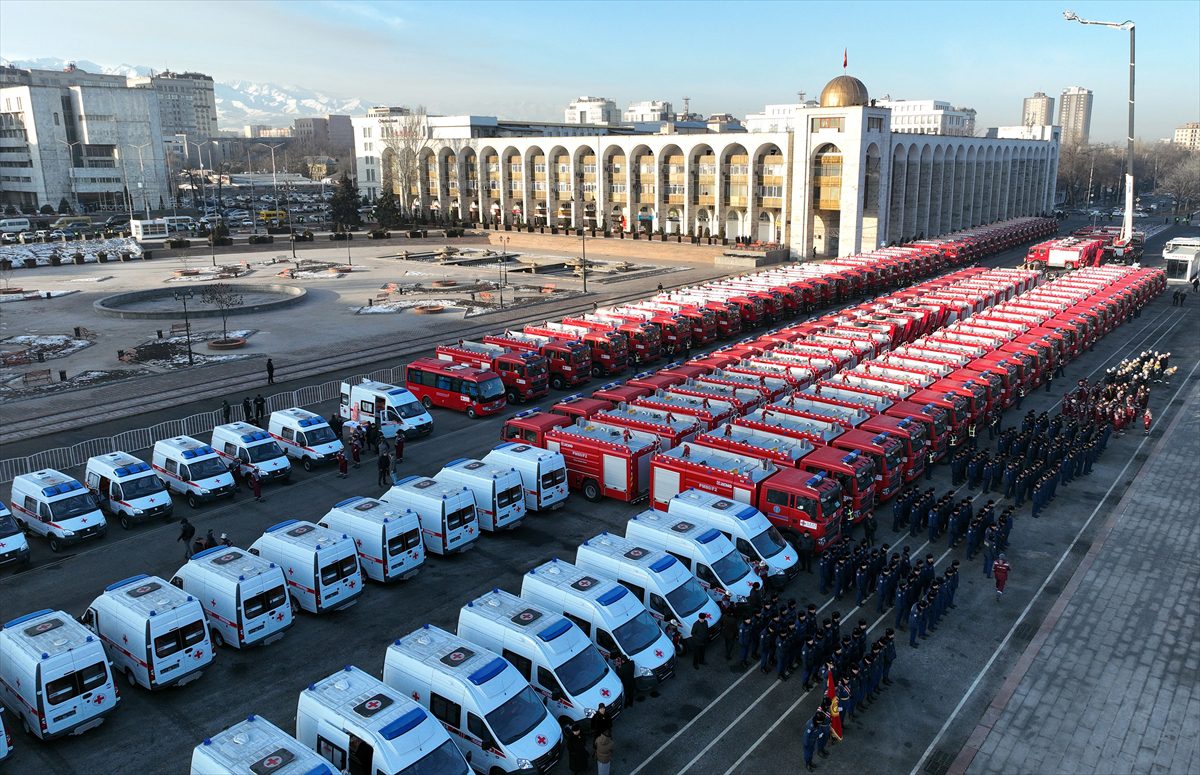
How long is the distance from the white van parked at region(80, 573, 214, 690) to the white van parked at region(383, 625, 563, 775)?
4392 mm

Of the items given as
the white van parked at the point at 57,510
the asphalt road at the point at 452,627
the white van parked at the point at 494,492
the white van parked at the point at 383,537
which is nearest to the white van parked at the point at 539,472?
the asphalt road at the point at 452,627

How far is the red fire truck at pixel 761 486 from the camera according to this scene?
20.7m

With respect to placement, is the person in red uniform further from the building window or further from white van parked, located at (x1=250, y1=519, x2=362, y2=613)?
the building window

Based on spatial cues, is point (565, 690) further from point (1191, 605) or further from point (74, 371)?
point (74, 371)

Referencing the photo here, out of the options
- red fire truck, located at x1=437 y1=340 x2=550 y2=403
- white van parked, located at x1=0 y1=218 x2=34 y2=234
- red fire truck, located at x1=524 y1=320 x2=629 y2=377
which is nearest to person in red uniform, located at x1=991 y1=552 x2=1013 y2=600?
red fire truck, located at x1=437 y1=340 x2=550 y2=403

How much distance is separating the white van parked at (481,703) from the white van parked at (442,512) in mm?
6657

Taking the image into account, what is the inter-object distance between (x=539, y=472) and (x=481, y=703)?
1079cm

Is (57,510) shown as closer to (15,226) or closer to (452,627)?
(452,627)

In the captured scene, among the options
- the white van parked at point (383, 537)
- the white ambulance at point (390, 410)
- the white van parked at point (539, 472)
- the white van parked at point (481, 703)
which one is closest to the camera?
the white van parked at point (481, 703)

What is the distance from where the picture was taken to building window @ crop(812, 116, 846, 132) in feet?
256

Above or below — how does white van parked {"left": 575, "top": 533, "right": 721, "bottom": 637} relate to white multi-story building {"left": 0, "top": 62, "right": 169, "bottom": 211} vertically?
below

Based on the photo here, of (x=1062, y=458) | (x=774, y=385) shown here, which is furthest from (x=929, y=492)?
(x=774, y=385)

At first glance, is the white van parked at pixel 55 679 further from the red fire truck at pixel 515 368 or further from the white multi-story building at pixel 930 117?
the white multi-story building at pixel 930 117

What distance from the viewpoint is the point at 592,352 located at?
39.2m
